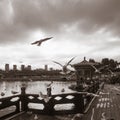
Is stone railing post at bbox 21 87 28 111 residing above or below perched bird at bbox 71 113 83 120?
above

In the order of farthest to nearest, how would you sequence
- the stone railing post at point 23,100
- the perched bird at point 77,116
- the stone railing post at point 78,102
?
1. the stone railing post at point 23,100
2. the stone railing post at point 78,102
3. the perched bird at point 77,116

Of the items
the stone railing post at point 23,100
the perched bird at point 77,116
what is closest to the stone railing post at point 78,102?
the perched bird at point 77,116

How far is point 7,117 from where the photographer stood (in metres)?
18.5

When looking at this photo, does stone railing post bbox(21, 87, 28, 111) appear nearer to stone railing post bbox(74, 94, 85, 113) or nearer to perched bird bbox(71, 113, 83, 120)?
stone railing post bbox(74, 94, 85, 113)

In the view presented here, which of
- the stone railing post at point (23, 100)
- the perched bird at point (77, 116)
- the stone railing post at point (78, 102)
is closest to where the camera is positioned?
the perched bird at point (77, 116)

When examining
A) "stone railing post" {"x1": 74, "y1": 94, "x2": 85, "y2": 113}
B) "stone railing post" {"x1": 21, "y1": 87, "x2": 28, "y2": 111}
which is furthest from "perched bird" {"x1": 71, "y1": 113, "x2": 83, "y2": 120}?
"stone railing post" {"x1": 21, "y1": 87, "x2": 28, "y2": 111}

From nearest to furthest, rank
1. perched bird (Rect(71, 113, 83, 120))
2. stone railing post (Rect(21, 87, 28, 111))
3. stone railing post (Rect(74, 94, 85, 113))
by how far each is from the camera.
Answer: perched bird (Rect(71, 113, 83, 120)), stone railing post (Rect(74, 94, 85, 113)), stone railing post (Rect(21, 87, 28, 111))

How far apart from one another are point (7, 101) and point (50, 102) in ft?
9.48

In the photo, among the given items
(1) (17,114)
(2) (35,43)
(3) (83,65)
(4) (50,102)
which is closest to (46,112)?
(4) (50,102)

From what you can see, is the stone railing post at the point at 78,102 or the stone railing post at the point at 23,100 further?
the stone railing post at the point at 23,100

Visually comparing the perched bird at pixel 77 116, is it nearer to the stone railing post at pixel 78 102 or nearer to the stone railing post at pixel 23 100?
the stone railing post at pixel 78 102

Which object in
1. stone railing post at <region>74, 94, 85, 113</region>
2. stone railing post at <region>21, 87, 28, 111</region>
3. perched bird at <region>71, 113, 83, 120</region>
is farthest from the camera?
stone railing post at <region>21, 87, 28, 111</region>

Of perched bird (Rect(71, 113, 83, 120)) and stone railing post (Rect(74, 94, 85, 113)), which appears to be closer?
perched bird (Rect(71, 113, 83, 120))

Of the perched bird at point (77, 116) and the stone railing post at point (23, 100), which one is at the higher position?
the stone railing post at point (23, 100)
